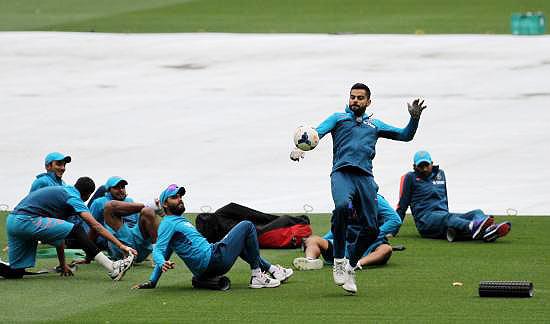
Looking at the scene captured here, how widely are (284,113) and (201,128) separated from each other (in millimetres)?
1969

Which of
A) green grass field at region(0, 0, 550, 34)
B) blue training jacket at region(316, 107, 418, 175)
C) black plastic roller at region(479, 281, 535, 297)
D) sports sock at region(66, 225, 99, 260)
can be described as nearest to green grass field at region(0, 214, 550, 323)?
black plastic roller at region(479, 281, 535, 297)

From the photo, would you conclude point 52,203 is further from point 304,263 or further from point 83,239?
point 304,263

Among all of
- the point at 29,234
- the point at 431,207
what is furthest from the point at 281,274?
the point at 431,207

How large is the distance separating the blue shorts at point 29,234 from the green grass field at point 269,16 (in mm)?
24808

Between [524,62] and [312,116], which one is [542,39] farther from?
[312,116]

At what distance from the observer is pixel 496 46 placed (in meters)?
34.8

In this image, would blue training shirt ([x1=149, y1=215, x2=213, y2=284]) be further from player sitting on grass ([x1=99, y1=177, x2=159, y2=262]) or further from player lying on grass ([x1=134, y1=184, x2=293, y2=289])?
player sitting on grass ([x1=99, y1=177, x2=159, y2=262])

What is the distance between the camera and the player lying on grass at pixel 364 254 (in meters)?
14.9

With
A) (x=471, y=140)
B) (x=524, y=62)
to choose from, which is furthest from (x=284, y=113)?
(x=524, y=62)

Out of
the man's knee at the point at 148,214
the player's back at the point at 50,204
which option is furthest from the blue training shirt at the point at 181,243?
the man's knee at the point at 148,214

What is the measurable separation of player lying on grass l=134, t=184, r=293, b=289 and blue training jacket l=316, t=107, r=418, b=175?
1.19m

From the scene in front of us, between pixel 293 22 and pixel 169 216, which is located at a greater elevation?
pixel 293 22

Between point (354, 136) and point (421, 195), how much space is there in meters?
4.15

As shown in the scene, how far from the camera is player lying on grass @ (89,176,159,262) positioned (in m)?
15.1
